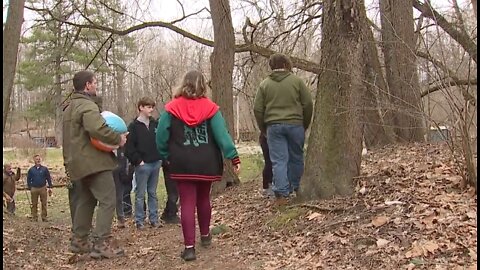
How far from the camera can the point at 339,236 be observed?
5.26m

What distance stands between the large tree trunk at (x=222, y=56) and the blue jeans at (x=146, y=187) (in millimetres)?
2880

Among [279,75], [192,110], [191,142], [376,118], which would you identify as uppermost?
[279,75]

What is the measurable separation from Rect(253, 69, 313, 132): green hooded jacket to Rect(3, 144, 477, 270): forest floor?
1029mm

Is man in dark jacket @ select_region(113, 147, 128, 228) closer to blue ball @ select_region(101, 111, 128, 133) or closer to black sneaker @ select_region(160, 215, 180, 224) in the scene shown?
black sneaker @ select_region(160, 215, 180, 224)

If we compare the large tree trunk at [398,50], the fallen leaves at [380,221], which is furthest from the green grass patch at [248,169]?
the fallen leaves at [380,221]

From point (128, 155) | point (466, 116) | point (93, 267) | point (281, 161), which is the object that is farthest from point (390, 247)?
point (128, 155)

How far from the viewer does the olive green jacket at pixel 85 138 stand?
5.58 metres

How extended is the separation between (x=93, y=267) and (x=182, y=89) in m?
1.93

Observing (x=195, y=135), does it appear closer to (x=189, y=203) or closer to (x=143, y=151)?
(x=189, y=203)

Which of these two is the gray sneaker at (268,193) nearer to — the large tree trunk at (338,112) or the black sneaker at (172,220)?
the black sneaker at (172,220)

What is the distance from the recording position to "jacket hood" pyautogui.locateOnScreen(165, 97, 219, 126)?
556cm

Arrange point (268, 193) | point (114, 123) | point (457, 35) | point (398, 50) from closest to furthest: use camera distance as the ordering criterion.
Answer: point (114, 123), point (457, 35), point (268, 193), point (398, 50)

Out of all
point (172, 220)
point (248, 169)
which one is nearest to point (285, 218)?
point (172, 220)

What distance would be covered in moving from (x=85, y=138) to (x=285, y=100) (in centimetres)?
243
